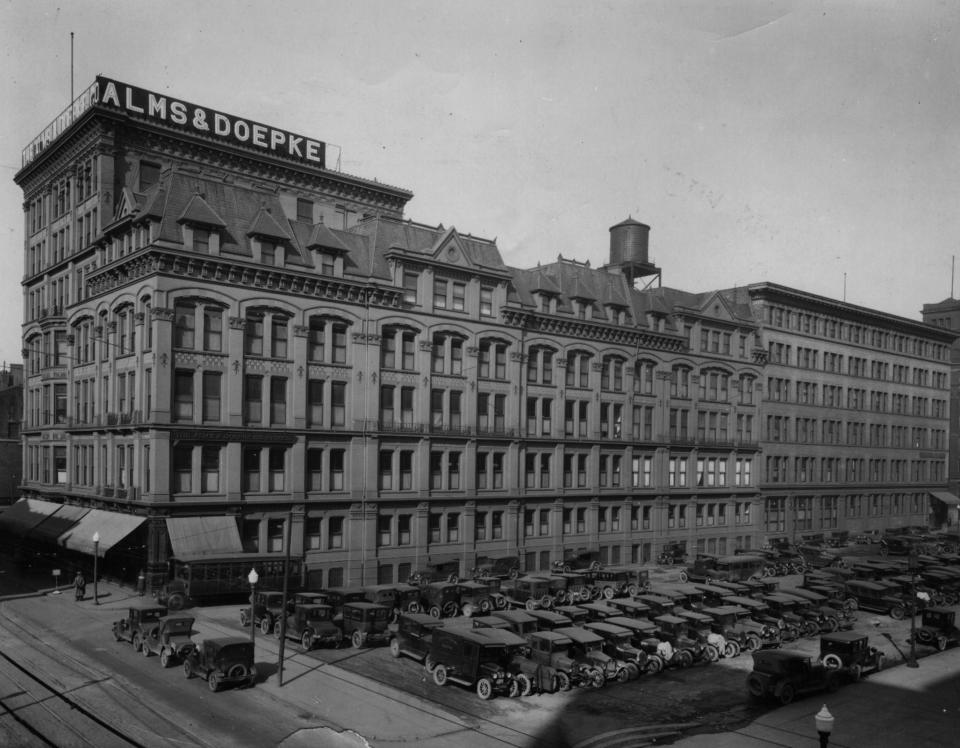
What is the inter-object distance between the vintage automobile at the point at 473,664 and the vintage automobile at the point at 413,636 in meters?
1.48

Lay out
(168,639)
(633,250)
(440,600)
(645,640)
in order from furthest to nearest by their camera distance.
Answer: (633,250)
(440,600)
(645,640)
(168,639)

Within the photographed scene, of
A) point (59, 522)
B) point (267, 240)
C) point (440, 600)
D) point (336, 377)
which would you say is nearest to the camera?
point (440, 600)

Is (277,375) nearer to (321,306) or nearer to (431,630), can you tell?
(321,306)

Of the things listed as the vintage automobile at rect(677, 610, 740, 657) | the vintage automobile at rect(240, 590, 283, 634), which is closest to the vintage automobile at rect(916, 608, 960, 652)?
the vintage automobile at rect(677, 610, 740, 657)


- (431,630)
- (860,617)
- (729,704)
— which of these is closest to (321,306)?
(431,630)

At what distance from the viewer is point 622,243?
72.7 meters

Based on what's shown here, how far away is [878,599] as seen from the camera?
44188 mm

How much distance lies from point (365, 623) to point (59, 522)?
26674 mm

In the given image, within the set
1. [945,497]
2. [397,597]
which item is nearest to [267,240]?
[397,597]

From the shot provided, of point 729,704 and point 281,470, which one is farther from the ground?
point 281,470

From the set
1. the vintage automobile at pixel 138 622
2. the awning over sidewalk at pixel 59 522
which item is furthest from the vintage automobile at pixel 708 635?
the awning over sidewalk at pixel 59 522

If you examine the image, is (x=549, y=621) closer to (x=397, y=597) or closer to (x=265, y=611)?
(x=397, y=597)

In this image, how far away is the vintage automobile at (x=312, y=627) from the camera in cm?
3198

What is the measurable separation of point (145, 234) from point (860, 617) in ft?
143
